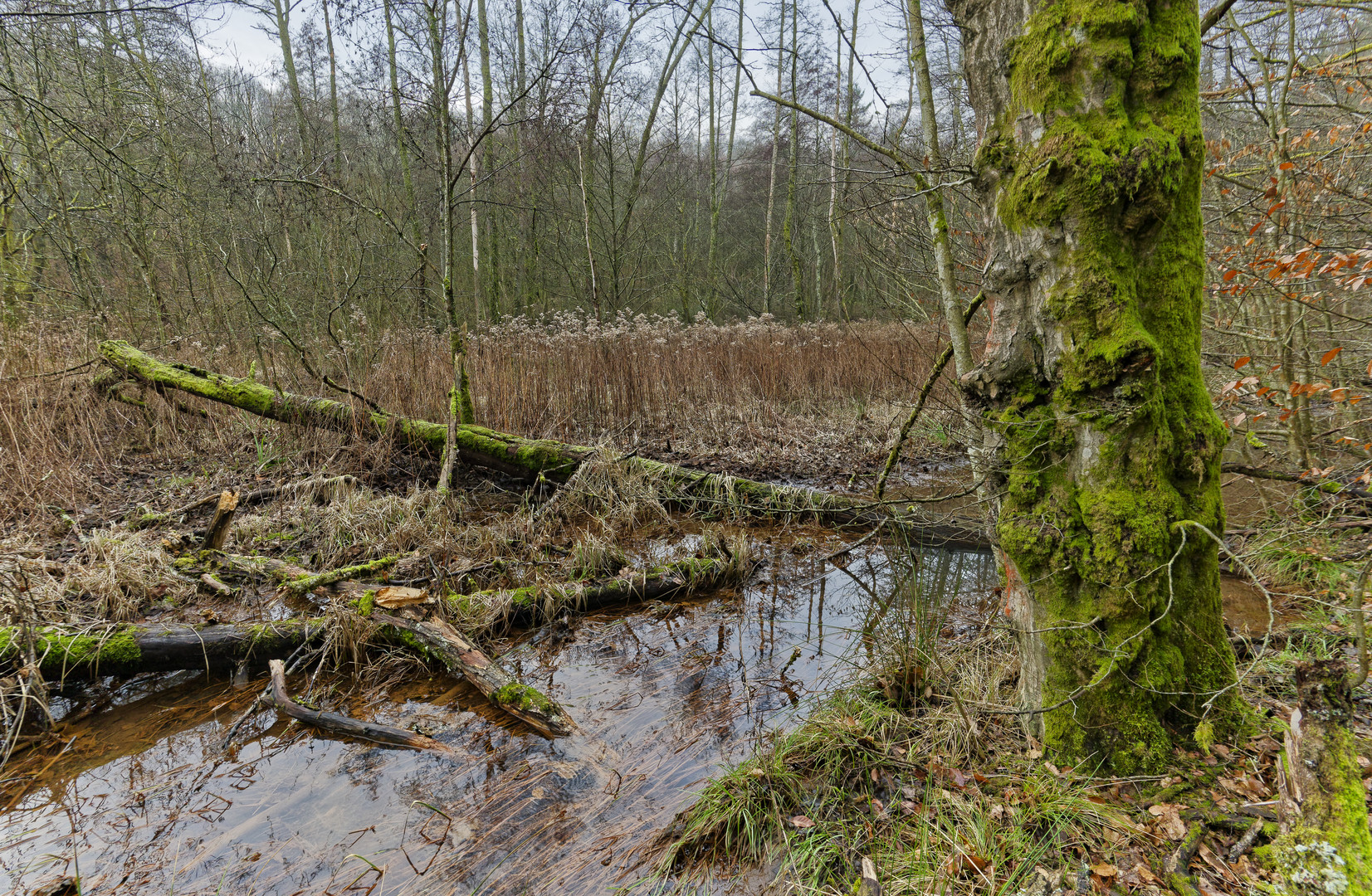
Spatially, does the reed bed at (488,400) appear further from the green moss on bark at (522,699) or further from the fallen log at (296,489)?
the green moss on bark at (522,699)

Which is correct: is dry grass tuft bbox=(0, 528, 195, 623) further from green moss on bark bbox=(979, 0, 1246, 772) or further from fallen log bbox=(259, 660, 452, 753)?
green moss on bark bbox=(979, 0, 1246, 772)

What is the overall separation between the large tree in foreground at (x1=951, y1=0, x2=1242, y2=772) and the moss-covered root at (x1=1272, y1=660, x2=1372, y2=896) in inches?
15.2

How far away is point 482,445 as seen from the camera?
19.0 feet

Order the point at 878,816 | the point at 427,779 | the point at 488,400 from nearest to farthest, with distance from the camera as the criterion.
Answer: the point at 878,816 → the point at 427,779 → the point at 488,400

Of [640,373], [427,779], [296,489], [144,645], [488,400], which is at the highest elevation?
[640,373]

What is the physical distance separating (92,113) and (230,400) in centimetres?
481

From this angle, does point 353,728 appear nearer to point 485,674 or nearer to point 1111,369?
point 485,674

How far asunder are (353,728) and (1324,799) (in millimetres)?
3258

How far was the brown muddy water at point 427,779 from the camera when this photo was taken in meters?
2.15

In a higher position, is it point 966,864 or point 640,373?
point 640,373

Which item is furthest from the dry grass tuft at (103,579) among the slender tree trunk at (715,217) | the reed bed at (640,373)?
the slender tree trunk at (715,217)

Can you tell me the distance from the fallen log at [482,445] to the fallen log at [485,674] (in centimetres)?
234

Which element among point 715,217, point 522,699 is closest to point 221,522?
point 522,699

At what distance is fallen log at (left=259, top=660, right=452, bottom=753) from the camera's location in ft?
9.07
